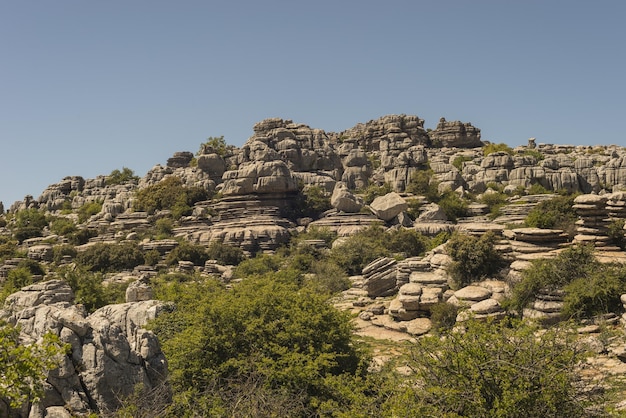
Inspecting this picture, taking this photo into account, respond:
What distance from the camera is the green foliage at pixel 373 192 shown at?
54394 mm

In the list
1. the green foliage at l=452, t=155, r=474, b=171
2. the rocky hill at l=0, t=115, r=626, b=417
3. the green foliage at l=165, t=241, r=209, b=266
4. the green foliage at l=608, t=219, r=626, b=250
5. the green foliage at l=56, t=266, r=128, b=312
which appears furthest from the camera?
the green foliage at l=452, t=155, r=474, b=171

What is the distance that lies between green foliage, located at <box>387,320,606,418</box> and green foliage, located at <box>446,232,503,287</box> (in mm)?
13031

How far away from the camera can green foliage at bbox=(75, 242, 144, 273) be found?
136 ft

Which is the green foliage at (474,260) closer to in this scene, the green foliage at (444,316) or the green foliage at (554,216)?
the green foliage at (444,316)

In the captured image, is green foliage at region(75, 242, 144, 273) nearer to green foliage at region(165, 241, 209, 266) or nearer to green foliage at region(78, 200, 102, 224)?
green foliage at region(165, 241, 209, 266)

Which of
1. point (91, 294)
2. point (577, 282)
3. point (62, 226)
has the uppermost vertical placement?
point (577, 282)

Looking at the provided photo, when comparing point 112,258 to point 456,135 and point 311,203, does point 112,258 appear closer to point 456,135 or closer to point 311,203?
point 311,203

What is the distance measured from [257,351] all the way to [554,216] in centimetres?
2255

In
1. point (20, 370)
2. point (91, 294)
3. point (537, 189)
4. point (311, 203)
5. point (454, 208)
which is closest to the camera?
point (20, 370)

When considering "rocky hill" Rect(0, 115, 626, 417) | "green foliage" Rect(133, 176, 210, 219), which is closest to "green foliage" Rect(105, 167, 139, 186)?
"rocky hill" Rect(0, 115, 626, 417)

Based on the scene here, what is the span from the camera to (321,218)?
48750 millimetres

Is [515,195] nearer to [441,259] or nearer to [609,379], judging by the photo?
[441,259]

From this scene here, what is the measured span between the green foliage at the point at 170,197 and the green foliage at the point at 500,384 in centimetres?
4475

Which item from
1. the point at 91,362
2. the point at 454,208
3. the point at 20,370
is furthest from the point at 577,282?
the point at 454,208
